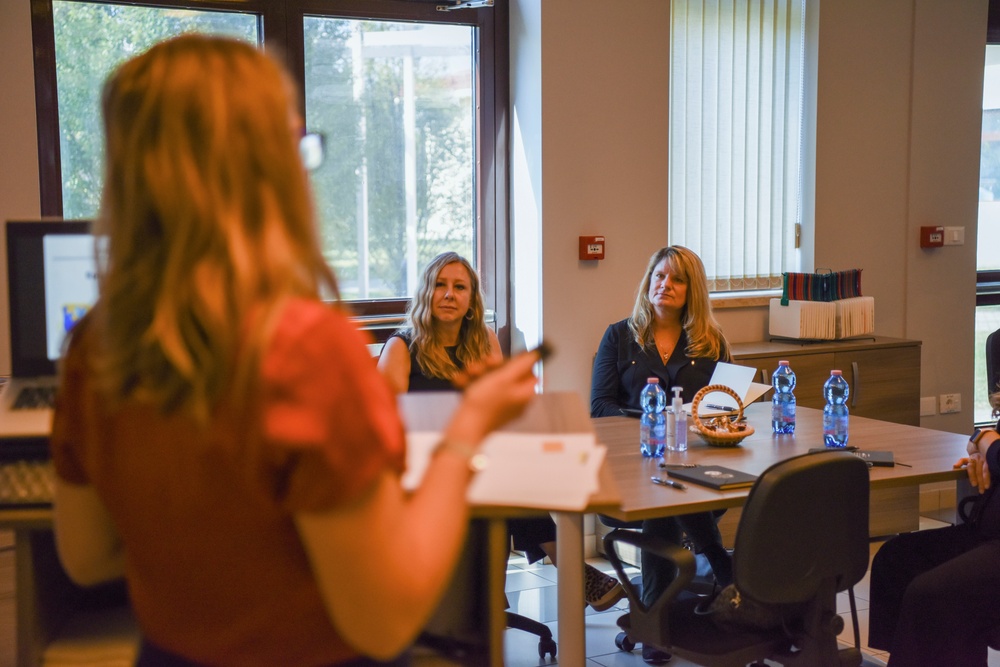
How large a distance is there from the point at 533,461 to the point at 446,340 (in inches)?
92.8

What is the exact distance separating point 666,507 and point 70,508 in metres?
1.61

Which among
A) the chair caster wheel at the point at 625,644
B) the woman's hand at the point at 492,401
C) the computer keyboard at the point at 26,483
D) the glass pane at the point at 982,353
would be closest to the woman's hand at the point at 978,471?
the chair caster wheel at the point at 625,644

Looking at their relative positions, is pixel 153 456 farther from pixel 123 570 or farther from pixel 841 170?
pixel 841 170

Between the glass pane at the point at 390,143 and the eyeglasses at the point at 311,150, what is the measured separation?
3228mm

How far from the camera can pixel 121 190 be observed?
984mm

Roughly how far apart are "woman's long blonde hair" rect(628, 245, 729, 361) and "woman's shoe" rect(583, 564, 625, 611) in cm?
96

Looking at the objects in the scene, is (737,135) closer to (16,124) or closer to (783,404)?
(783,404)

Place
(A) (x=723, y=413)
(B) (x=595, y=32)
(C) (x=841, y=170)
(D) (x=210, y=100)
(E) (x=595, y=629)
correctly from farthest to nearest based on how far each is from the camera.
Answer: (C) (x=841, y=170) < (B) (x=595, y=32) < (E) (x=595, y=629) < (A) (x=723, y=413) < (D) (x=210, y=100)

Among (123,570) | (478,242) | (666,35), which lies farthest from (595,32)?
(123,570)

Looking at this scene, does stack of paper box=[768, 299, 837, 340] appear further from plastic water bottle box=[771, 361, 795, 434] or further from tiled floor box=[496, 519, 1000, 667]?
plastic water bottle box=[771, 361, 795, 434]

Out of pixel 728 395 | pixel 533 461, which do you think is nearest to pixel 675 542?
pixel 728 395

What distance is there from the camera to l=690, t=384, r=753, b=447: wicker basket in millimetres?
3109

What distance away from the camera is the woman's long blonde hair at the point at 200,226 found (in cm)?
93

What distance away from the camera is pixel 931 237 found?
Answer: 18.2ft
